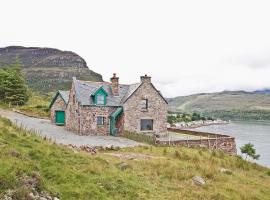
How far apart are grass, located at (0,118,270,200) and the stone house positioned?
2120cm

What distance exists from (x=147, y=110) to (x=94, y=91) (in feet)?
23.6

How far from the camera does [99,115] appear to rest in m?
40.6

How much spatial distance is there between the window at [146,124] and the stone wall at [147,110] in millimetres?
413

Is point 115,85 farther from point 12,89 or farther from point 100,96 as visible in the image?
point 12,89

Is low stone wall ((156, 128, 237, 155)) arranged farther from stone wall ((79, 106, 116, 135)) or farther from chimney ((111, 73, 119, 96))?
chimney ((111, 73, 119, 96))

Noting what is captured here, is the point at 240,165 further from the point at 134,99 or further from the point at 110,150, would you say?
the point at 134,99

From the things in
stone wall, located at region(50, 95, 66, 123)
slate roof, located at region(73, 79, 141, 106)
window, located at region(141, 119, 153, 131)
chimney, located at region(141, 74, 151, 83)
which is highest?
chimney, located at region(141, 74, 151, 83)

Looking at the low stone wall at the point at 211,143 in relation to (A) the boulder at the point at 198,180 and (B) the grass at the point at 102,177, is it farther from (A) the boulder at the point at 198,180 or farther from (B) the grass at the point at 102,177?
(A) the boulder at the point at 198,180

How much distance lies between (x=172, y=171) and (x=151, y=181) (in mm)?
2416

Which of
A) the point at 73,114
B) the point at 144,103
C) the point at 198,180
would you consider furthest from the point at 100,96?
the point at 198,180

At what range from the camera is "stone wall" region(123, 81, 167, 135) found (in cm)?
4134

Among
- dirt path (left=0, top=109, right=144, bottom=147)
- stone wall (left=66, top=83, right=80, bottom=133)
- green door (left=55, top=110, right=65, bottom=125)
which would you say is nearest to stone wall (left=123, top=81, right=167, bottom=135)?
dirt path (left=0, top=109, right=144, bottom=147)

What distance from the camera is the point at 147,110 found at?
42531 millimetres

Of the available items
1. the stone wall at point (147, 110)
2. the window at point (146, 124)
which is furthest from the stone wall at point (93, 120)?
the window at point (146, 124)
